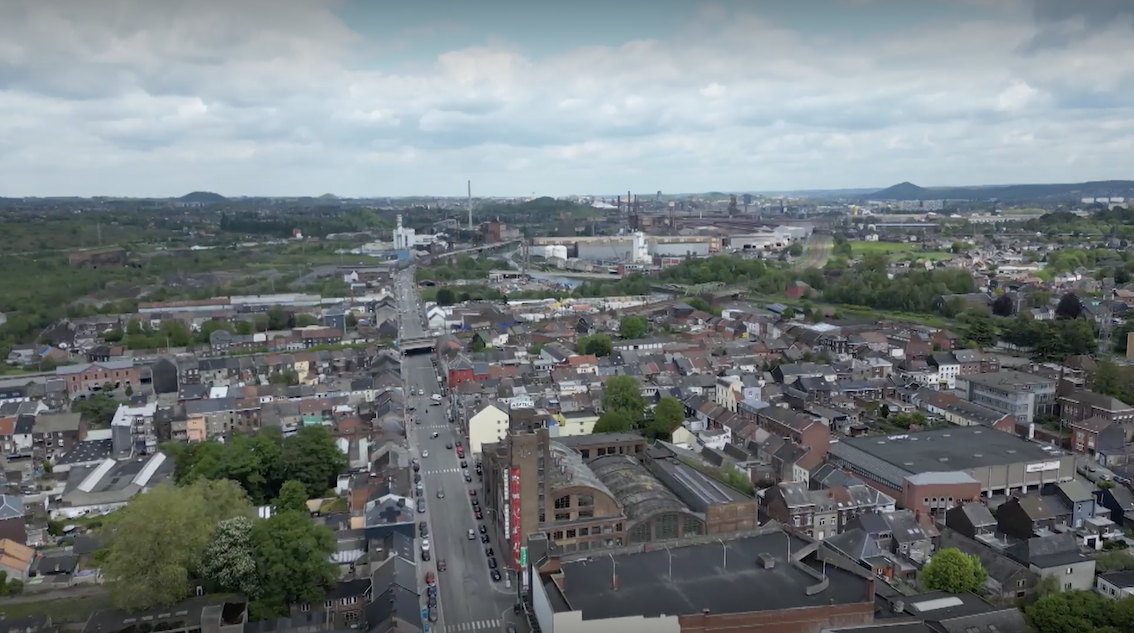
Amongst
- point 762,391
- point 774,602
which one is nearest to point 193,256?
point 762,391

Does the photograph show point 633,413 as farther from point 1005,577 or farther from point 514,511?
point 1005,577

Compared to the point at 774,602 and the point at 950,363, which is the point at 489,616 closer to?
the point at 774,602

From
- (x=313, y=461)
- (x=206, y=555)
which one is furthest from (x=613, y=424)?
(x=206, y=555)

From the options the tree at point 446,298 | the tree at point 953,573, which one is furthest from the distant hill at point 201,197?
the tree at point 953,573

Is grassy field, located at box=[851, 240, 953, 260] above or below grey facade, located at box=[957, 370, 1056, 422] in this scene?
above

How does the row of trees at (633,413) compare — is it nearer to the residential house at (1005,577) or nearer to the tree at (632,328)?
the residential house at (1005,577)

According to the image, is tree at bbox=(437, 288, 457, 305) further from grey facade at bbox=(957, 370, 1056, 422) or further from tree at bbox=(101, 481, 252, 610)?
tree at bbox=(101, 481, 252, 610)

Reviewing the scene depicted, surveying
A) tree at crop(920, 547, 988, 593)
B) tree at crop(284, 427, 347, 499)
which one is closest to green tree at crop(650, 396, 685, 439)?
tree at crop(284, 427, 347, 499)
